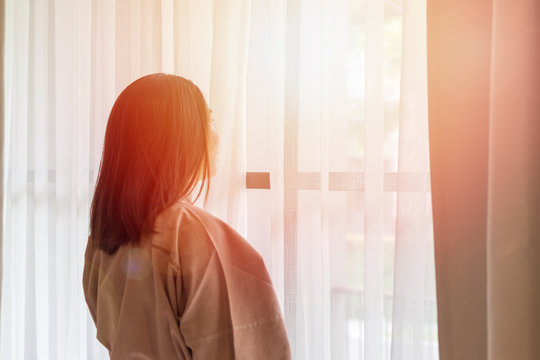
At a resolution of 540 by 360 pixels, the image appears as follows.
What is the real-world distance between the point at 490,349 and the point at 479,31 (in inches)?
25.7

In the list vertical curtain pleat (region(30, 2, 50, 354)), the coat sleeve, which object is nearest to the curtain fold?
the coat sleeve

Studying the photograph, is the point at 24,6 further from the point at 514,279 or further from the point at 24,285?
the point at 514,279

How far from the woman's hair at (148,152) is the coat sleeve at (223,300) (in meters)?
0.10

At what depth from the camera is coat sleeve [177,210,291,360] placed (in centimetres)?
81

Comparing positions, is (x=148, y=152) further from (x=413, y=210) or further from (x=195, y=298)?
(x=413, y=210)

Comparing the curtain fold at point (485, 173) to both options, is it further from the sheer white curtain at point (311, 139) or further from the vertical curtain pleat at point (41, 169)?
the vertical curtain pleat at point (41, 169)

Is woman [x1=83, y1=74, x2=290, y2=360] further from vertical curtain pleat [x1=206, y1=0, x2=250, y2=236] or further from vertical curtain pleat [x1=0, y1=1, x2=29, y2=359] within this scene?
vertical curtain pleat [x1=0, y1=1, x2=29, y2=359]

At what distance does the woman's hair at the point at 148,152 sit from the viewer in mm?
875

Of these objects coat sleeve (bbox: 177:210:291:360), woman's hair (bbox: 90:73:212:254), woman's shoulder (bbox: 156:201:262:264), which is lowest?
coat sleeve (bbox: 177:210:291:360)

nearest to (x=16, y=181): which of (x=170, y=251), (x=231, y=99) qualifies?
(x=231, y=99)

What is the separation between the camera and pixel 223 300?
2.73 ft

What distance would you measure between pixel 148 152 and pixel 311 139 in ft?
1.40

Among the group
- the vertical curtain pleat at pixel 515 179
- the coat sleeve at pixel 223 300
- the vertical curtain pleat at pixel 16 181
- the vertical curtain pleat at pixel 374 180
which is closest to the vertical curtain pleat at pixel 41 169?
the vertical curtain pleat at pixel 16 181

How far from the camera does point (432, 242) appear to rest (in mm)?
952
